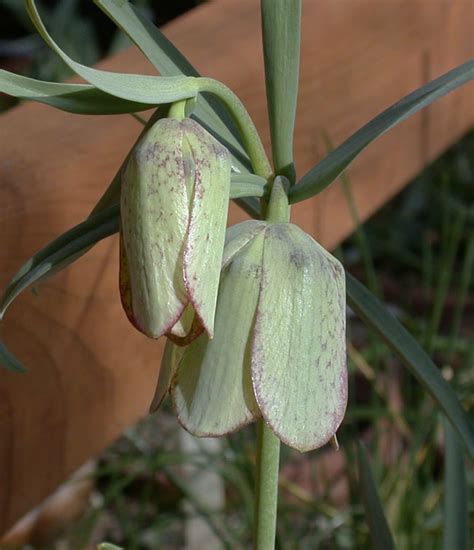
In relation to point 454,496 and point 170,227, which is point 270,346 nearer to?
point 170,227

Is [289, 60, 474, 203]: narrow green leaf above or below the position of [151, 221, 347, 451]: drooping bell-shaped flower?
above

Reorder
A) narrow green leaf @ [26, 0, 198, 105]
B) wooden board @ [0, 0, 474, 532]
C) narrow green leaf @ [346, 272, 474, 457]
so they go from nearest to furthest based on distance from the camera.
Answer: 1. narrow green leaf @ [26, 0, 198, 105]
2. narrow green leaf @ [346, 272, 474, 457]
3. wooden board @ [0, 0, 474, 532]

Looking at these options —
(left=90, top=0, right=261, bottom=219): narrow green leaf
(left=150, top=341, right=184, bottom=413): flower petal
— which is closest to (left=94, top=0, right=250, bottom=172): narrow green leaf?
(left=90, top=0, right=261, bottom=219): narrow green leaf

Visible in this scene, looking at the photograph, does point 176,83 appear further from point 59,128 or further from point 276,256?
point 59,128

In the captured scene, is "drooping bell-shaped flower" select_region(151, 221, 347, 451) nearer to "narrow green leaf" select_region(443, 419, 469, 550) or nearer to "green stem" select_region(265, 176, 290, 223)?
"green stem" select_region(265, 176, 290, 223)

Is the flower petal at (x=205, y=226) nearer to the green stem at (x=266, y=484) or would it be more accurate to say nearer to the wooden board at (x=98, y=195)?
the green stem at (x=266, y=484)

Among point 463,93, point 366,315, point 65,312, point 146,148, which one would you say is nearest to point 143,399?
point 65,312

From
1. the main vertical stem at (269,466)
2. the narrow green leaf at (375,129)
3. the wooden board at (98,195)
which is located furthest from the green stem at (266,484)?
the wooden board at (98,195)
